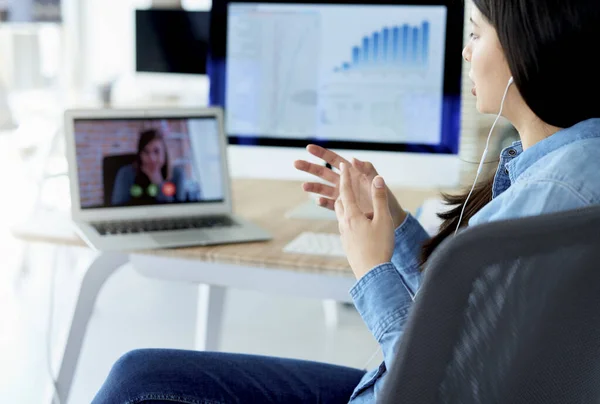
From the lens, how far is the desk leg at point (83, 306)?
1.60 metres

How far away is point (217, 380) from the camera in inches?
48.2

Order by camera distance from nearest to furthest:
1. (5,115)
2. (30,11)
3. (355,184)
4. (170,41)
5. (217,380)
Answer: (217,380) → (355,184) → (170,41) → (5,115) → (30,11)

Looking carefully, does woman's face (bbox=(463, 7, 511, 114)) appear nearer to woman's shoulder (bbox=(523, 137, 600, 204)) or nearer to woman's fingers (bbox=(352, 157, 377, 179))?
woman's shoulder (bbox=(523, 137, 600, 204))

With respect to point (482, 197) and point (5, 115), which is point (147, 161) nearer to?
point (482, 197)

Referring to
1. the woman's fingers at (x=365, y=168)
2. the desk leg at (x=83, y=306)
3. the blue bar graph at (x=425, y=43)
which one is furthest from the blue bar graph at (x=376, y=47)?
the desk leg at (x=83, y=306)

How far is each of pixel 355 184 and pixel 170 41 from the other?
3.12ft

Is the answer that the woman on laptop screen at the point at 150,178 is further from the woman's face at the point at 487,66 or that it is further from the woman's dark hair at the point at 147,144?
the woman's face at the point at 487,66

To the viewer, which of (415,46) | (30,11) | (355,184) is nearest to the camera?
(355,184)

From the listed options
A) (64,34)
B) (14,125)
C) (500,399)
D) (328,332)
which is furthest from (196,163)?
(64,34)

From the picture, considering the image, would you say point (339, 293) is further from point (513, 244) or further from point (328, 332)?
point (328, 332)

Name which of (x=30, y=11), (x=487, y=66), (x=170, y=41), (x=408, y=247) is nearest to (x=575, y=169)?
(x=487, y=66)

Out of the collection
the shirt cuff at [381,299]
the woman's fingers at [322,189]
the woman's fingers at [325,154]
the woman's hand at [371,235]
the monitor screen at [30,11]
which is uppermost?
the monitor screen at [30,11]

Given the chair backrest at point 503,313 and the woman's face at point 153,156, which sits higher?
the chair backrest at point 503,313

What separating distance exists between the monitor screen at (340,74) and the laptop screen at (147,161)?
0.18 m
